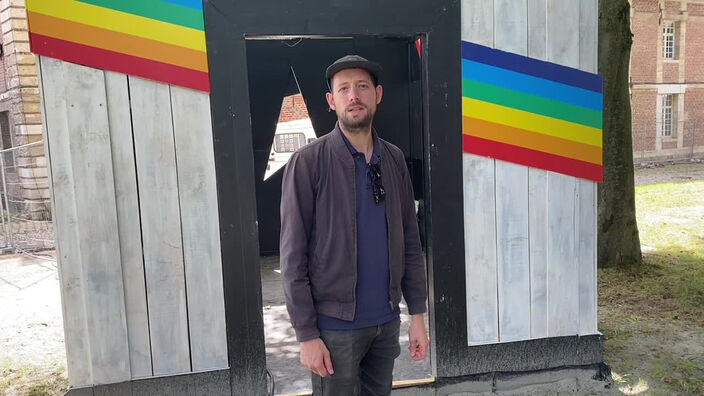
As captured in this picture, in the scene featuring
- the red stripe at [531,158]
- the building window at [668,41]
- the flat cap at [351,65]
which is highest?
the building window at [668,41]

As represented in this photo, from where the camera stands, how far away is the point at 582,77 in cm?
351

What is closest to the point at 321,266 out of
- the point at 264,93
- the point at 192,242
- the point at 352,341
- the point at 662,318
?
the point at 352,341

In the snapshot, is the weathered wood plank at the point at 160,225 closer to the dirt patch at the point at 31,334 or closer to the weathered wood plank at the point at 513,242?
the dirt patch at the point at 31,334

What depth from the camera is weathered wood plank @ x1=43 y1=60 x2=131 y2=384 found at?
2934 millimetres

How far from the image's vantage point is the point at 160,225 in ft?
10.2

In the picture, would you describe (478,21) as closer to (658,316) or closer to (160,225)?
(160,225)

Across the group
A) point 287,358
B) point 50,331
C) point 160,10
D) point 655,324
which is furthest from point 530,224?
point 50,331

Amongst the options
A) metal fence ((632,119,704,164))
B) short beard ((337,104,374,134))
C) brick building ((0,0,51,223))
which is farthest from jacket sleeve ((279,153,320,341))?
metal fence ((632,119,704,164))

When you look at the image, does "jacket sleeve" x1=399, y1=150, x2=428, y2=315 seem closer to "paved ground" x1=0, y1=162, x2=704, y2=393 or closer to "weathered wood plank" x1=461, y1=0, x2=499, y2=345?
"weathered wood plank" x1=461, y1=0, x2=499, y2=345

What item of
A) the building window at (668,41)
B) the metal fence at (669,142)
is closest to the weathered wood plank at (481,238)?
the metal fence at (669,142)

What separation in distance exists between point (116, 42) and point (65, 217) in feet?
3.23

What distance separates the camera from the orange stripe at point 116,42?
112 inches

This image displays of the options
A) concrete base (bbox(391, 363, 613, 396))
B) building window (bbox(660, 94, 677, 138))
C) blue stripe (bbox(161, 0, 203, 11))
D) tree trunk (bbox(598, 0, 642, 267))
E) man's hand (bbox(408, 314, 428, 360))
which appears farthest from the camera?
building window (bbox(660, 94, 677, 138))

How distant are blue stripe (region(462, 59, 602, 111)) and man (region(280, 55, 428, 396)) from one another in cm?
124
